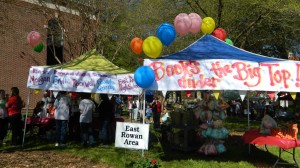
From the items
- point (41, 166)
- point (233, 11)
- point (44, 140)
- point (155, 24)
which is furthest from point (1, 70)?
point (41, 166)

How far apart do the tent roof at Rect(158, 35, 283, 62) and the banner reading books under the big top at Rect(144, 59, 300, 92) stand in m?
0.40

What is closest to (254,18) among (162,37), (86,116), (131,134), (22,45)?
(162,37)

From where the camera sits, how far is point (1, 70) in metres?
24.5

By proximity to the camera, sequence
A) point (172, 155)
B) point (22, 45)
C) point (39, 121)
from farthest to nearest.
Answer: point (22, 45) < point (39, 121) < point (172, 155)

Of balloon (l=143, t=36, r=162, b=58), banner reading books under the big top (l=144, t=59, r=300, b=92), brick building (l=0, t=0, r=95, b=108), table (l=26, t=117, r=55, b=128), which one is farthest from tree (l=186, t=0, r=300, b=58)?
brick building (l=0, t=0, r=95, b=108)

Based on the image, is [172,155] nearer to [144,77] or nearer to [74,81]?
[144,77]

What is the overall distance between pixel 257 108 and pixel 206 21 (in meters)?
17.3

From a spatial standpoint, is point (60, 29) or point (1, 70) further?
point (1, 70)

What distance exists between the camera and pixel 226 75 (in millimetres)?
8000

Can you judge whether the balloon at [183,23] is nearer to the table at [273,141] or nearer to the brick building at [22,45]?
the table at [273,141]

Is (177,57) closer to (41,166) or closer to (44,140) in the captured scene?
(41,166)

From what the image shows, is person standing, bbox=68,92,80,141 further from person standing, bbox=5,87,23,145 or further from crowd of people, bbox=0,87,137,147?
person standing, bbox=5,87,23,145

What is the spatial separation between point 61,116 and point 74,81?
3.62ft

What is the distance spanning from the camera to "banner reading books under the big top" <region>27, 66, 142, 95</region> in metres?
9.88
